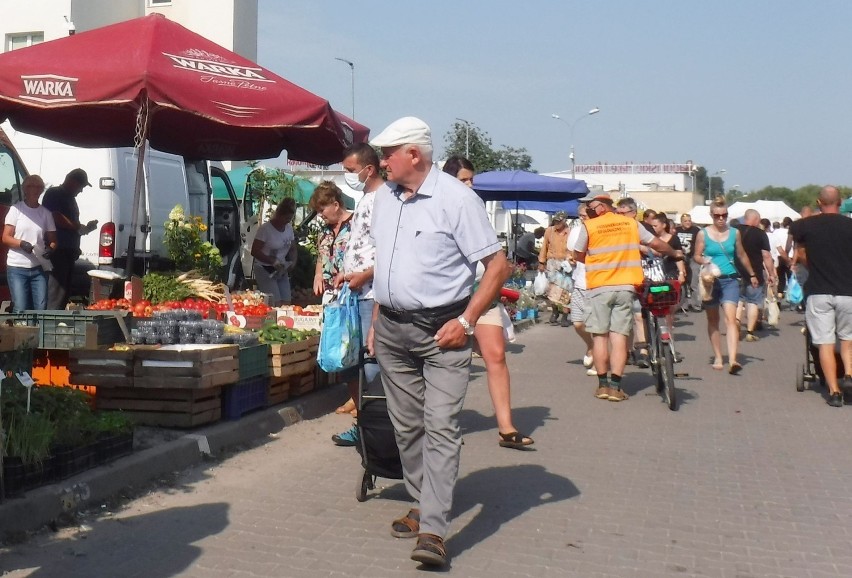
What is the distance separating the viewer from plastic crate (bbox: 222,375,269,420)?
25.9 feet

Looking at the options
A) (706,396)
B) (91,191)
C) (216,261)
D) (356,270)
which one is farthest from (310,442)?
(91,191)

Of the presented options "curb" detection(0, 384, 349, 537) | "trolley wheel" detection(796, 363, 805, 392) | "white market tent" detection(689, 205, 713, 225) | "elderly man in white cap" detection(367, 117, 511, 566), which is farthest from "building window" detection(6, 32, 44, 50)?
"elderly man in white cap" detection(367, 117, 511, 566)

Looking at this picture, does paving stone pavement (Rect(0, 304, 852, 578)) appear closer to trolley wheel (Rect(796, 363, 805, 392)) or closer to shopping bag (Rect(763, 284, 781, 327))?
trolley wheel (Rect(796, 363, 805, 392))

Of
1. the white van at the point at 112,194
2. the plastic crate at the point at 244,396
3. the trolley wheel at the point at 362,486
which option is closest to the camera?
the trolley wheel at the point at 362,486

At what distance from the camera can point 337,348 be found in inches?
282

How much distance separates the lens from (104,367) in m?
7.42

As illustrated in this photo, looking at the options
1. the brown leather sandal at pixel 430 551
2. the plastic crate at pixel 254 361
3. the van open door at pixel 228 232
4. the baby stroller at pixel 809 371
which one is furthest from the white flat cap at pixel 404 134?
the van open door at pixel 228 232

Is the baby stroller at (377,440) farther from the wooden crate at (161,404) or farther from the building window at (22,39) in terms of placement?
the building window at (22,39)

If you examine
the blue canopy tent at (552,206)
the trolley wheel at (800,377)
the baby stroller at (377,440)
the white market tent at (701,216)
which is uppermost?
the white market tent at (701,216)

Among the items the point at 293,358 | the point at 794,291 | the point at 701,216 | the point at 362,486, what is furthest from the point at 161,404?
the point at 701,216

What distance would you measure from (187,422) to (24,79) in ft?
11.0

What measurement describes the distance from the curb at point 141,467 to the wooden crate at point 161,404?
0.44 ft

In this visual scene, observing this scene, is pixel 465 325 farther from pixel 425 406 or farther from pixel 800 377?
pixel 800 377

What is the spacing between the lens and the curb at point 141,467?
5332mm
